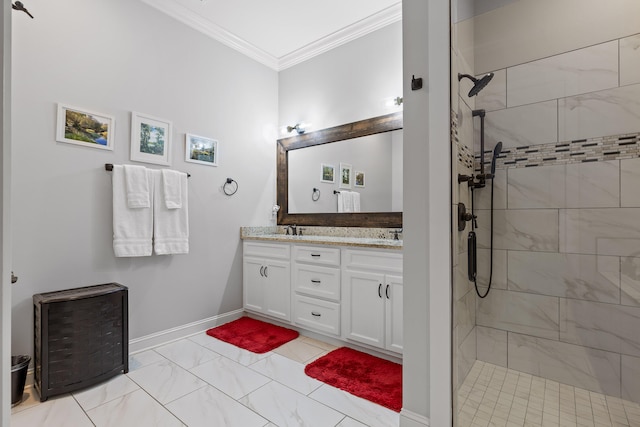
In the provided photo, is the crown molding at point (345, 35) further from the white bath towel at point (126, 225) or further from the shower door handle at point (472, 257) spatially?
the shower door handle at point (472, 257)

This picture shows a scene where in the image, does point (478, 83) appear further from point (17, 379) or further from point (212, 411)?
point (17, 379)

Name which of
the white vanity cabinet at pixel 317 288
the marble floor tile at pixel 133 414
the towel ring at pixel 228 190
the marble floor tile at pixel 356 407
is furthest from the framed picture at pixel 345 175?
the marble floor tile at pixel 133 414

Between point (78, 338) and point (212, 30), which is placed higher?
point (212, 30)

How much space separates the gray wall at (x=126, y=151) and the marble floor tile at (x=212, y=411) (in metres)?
0.99

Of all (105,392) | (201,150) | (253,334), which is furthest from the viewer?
(201,150)

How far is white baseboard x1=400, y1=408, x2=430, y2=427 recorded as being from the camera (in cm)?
148

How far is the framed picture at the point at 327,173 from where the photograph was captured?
3.33 meters

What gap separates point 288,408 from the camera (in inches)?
71.2

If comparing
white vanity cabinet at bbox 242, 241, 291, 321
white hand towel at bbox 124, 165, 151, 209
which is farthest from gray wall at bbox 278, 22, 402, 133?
white hand towel at bbox 124, 165, 151, 209

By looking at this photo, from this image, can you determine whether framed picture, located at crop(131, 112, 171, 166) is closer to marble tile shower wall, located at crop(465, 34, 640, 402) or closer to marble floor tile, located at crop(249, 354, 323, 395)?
marble floor tile, located at crop(249, 354, 323, 395)

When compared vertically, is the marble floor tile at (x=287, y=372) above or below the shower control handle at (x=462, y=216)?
below

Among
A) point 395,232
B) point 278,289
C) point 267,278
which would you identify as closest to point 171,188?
point 267,278

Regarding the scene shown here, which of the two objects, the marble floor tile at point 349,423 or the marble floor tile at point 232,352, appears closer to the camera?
the marble floor tile at point 349,423

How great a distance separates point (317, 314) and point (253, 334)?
25.5 inches
